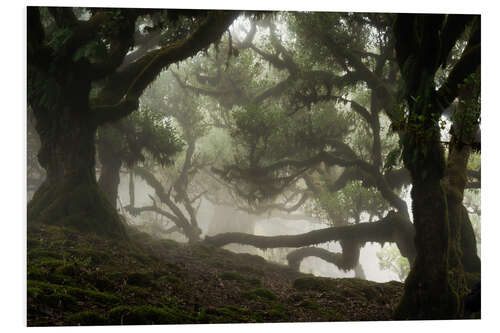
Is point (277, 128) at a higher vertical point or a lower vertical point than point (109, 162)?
higher

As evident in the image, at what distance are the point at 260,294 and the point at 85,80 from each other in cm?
543

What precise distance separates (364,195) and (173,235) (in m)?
4.37

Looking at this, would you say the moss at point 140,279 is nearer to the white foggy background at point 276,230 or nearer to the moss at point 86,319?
Result: the moss at point 86,319

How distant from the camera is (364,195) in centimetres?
980

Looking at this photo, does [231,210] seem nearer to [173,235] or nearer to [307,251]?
[173,235]

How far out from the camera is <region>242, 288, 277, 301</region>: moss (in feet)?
23.9

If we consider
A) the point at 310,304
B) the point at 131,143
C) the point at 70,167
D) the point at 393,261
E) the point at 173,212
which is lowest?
the point at 310,304

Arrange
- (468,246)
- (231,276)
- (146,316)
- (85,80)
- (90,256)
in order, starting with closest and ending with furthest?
(146,316) → (90,256) → (231,276) → (468,246) → (85,80)

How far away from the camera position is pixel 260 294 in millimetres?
7375

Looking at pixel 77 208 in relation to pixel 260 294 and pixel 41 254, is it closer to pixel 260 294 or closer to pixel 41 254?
pixel 41 254

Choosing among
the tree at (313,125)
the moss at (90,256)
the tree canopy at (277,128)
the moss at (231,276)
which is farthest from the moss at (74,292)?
the tree at (313,125)

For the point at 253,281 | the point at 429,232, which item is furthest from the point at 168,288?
the point at 429,232

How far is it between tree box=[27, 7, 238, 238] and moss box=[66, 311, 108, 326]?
2373mm

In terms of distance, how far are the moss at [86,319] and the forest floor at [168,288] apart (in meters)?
0.01
